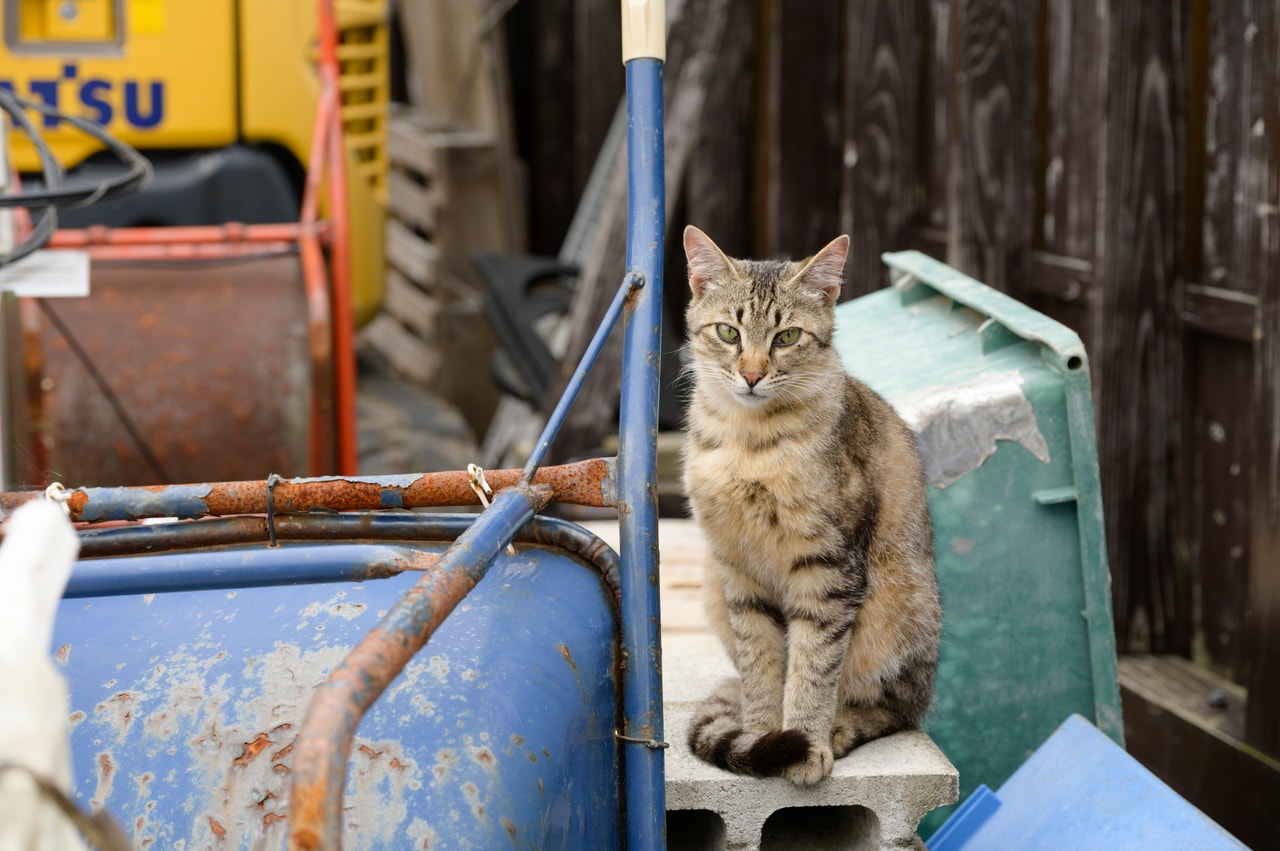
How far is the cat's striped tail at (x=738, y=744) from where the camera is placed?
158 centimetres

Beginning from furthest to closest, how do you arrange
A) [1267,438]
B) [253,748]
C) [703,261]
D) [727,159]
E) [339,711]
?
[727,159] < [1267,438] < [703,261] < [253,748] < [339,711]

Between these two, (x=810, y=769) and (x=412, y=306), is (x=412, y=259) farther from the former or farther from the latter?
(x=810, y=769)

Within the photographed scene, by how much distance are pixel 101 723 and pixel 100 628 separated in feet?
0.41

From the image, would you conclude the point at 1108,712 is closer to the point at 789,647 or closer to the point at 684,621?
→ the point at 789,647

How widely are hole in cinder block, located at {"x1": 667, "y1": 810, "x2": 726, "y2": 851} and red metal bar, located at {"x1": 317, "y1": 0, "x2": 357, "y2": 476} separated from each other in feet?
4.87

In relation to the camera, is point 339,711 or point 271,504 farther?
point 271,504

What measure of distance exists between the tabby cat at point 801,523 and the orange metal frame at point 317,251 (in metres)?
1.33

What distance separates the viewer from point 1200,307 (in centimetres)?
250

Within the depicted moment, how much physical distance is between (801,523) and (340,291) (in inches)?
72.0

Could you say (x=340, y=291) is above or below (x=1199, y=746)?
above

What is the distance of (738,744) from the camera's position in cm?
166

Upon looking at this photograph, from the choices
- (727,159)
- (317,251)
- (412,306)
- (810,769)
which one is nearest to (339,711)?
(810,769)

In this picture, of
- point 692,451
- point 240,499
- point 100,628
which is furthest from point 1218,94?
point 100,628

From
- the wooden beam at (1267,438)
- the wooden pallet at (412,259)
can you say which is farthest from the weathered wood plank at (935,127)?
the wooden pallet at (412,259)
